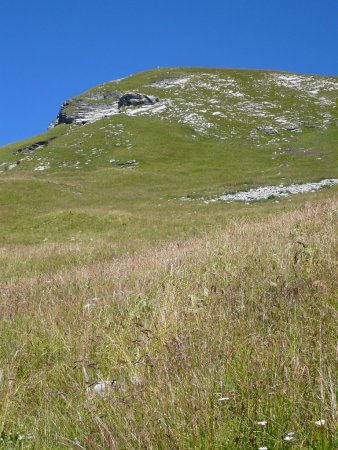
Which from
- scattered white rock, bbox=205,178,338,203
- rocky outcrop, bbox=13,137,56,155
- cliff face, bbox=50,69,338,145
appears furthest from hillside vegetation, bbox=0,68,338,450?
rocky outcrop, bbox=13,137,56,155

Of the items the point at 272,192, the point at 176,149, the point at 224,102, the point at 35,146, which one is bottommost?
the point at 272,192

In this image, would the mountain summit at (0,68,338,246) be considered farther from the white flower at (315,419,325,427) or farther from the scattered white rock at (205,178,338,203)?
the white flower at (315,419,325,427)

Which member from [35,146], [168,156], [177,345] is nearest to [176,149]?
[168,156]

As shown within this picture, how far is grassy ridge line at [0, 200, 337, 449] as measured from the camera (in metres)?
2.71

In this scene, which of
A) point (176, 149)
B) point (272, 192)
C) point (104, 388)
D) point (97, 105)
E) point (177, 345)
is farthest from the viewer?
point (97, 105)

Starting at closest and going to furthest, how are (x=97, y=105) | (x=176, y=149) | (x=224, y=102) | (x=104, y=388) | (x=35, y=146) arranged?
1. (x=104, y=388)
2. (x=176, y=149)
3. (x=35, y=146)
4. (x=224, y=102)
5. (x=97, y=105)

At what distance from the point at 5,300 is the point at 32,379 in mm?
4278

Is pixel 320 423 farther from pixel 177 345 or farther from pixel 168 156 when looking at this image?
pixel 168 156

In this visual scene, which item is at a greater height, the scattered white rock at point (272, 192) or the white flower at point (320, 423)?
the scattered white rock at point (272, 192)

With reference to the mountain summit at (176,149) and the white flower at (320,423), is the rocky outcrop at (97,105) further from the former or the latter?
the white flower at (320,423)

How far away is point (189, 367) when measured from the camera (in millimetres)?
3482

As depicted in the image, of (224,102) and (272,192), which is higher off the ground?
(224,102)

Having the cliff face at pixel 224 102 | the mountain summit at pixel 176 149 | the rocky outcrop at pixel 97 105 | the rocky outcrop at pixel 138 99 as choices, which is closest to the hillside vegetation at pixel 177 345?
the mountain summit at pixel 176 149

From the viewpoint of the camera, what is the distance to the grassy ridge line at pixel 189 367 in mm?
2715
